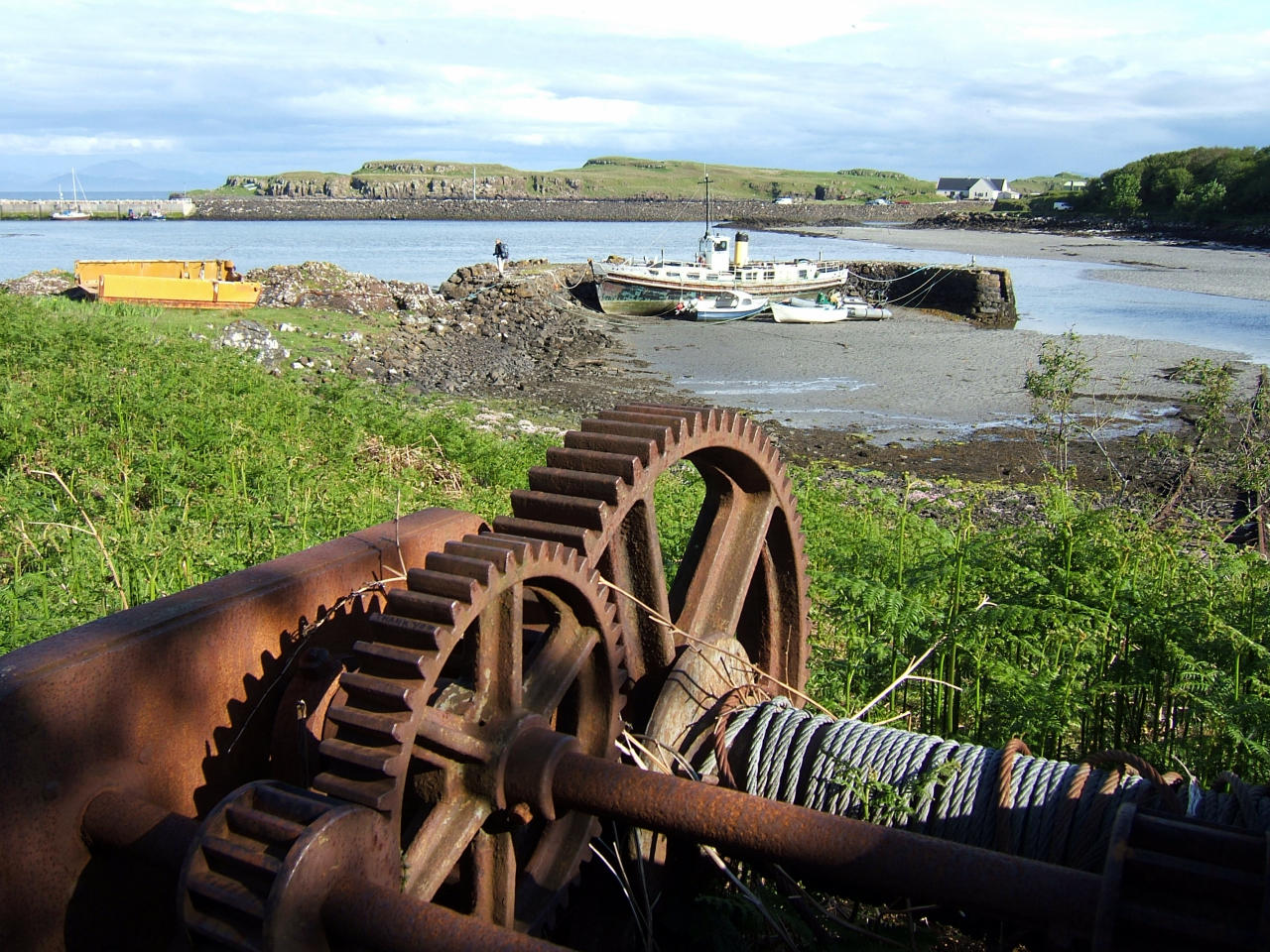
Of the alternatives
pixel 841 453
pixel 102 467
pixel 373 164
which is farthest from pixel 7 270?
pixel 373 164

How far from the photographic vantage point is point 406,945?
1.91 m

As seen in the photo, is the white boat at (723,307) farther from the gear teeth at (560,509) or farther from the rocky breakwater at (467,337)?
the gear teeth at (560,509)

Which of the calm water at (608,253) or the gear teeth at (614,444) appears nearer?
the gear teeth at (614,444)

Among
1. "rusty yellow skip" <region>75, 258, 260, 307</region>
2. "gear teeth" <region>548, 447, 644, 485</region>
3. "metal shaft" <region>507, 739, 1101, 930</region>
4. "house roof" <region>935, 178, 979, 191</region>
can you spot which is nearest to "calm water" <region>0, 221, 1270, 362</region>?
"rusty yellow skip" <region>75, 258, 260, 307</region>

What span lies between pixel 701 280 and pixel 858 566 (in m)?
34.5

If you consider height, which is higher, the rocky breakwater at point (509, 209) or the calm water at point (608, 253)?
the rocky breakwater at point (509, 209)

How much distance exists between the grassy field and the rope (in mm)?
760

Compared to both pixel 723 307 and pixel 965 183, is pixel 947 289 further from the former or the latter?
pixel 965 183

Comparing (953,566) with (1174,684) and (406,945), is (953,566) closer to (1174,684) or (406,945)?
(1174,684)

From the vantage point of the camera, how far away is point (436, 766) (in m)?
2.61

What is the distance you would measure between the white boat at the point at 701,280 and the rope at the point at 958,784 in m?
36.1

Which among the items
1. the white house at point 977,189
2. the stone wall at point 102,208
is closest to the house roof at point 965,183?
the white house at point 977,189

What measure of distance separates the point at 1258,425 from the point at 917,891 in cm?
1521

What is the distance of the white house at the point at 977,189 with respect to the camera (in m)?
169
